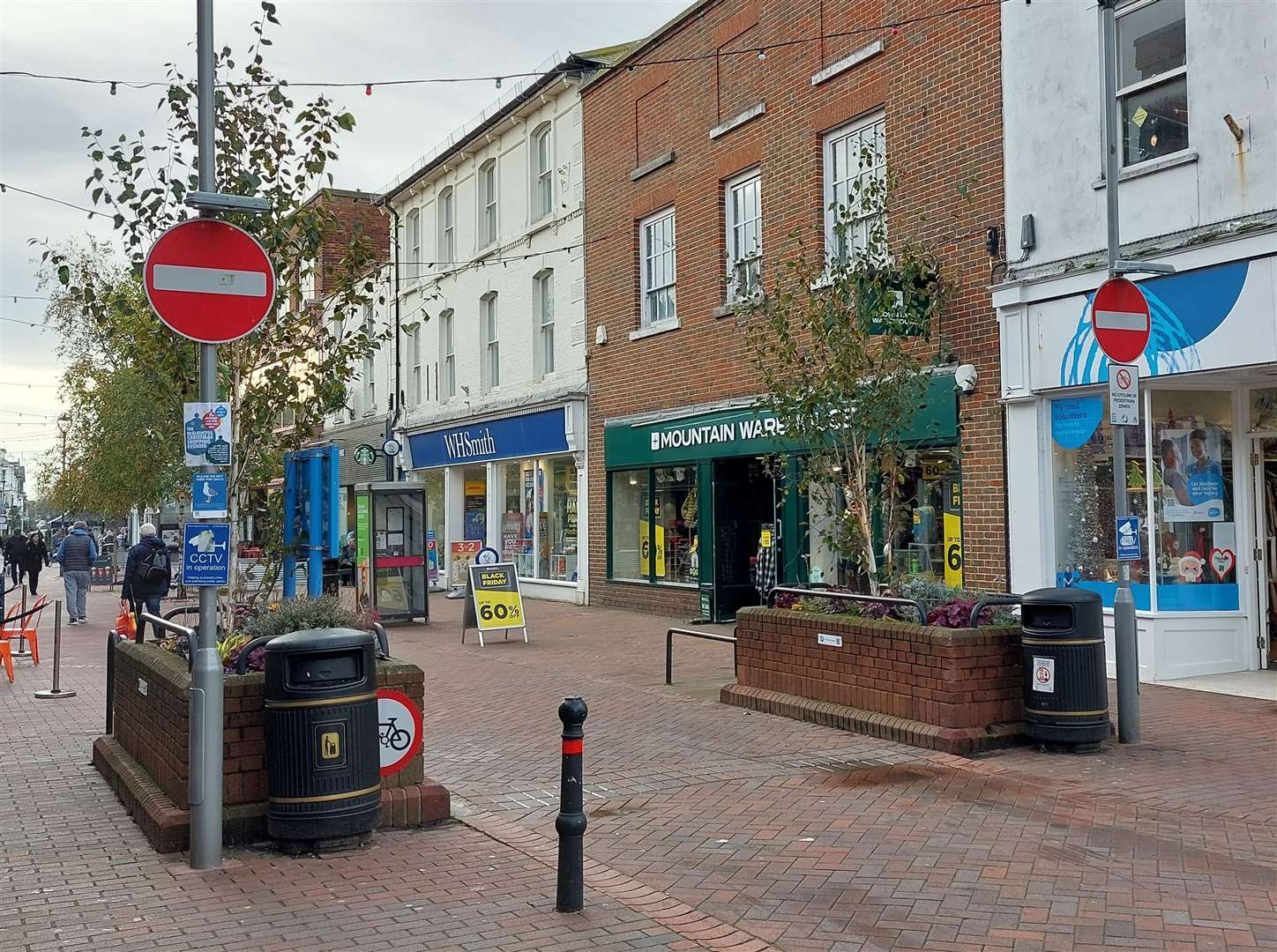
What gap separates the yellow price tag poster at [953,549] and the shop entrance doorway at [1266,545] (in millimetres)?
3042

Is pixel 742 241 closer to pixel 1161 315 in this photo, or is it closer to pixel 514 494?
pixel 1161 315

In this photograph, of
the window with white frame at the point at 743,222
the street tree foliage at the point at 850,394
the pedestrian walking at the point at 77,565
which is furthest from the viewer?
the pedestrian walking at the point at 77,565

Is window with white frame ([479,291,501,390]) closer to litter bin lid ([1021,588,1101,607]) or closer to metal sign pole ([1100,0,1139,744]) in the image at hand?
metal sign pole ([1100,0,1139,744])

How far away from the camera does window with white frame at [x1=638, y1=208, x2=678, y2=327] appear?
760 inches

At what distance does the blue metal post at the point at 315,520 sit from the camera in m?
11.7

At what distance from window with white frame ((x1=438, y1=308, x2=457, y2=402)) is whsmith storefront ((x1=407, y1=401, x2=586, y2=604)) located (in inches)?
38.0

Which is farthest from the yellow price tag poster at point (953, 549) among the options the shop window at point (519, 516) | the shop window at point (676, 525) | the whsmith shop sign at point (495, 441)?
the shop window at point (519, 516)

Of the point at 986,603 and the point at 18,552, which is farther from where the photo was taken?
the point at 18,552

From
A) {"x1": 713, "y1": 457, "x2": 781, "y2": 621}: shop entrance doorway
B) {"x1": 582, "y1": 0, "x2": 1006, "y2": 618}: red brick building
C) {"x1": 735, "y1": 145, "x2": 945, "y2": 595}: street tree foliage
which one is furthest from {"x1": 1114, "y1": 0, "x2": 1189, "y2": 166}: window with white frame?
{"x1": 713, "y1": 457, "x2": 781, "y2": 621}: shop entrance doorway

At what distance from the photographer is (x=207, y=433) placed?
6035 mm

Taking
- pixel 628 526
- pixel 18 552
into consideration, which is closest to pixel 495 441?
pixel 628 526

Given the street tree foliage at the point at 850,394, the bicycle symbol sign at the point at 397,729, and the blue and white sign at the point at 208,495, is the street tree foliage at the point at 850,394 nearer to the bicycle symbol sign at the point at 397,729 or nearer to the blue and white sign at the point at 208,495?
the bicycle symbol sign at the point at 397,729

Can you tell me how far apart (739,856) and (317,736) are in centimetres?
223

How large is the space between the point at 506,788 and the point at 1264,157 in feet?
27.0
